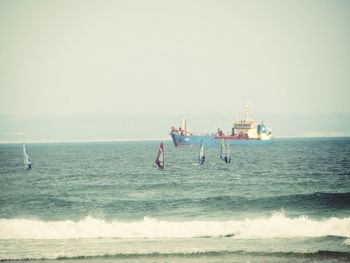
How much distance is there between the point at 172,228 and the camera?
38.2 metres

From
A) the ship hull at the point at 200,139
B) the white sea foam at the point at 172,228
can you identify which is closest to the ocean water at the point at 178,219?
the white sea foam at the point at 172,228

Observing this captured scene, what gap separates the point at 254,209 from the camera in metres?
44.8

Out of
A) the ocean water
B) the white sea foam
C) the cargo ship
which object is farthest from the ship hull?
the white sea foam

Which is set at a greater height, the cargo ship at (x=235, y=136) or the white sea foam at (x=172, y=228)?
the cargo ship at (x=235, y=136)

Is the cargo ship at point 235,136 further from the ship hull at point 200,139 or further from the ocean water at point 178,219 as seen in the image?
the ocean water at point 178,219

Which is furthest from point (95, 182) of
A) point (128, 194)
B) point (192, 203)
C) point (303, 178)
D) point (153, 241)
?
point (153, 241)

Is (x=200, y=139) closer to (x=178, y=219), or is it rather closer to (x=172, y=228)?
(x=178, y=219)

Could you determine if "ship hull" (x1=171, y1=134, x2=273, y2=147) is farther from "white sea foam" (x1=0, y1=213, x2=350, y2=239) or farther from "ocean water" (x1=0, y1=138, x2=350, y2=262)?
"white sea foam" (x1=0, y1=213, x2=350, y2=239)

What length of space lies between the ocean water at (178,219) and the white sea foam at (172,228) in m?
0.07

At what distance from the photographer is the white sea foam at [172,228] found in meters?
36.3

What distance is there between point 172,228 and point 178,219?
2.98 meters

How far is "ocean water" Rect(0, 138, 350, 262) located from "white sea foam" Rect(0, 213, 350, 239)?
0.07 meters

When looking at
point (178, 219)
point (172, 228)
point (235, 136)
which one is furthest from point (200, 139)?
point (172, 228)

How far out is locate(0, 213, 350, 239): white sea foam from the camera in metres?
36.3
